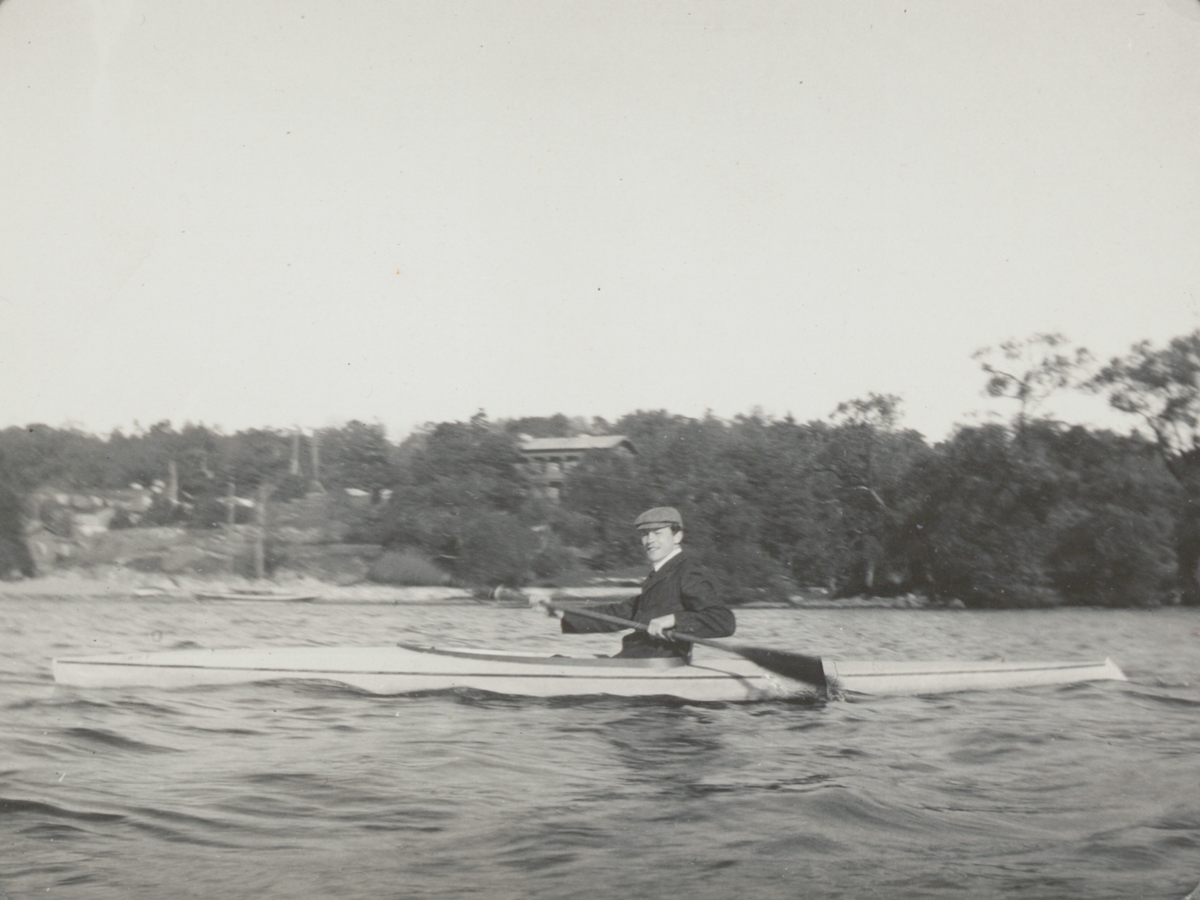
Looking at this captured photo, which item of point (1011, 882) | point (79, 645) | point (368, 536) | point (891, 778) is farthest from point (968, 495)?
→ point (79, 645)

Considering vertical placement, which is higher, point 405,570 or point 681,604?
point 405,570

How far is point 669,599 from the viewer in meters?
3.41

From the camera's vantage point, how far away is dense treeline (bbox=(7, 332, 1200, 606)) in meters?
2.94

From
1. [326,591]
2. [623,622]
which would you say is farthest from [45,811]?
[623,622]

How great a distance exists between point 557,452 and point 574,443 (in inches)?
2.8

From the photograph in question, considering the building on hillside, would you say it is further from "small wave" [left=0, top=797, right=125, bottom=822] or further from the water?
"small wave" [left=0, top=797, right=125, bottom=822]

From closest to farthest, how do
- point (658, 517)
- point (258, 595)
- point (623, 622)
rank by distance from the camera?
point (658, 517), point (258, 595), point (623, 622)

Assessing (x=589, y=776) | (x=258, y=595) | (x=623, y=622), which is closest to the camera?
(x=589, y=776)

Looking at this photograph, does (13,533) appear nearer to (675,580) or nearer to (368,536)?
(368,536)

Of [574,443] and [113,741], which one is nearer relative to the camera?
[113,741]

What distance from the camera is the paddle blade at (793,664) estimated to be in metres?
3.34

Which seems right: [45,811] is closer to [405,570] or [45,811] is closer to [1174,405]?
[405,570]

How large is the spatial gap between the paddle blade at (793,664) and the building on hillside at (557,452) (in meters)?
1.01

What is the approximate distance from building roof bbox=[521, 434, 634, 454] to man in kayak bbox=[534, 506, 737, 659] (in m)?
0.32
